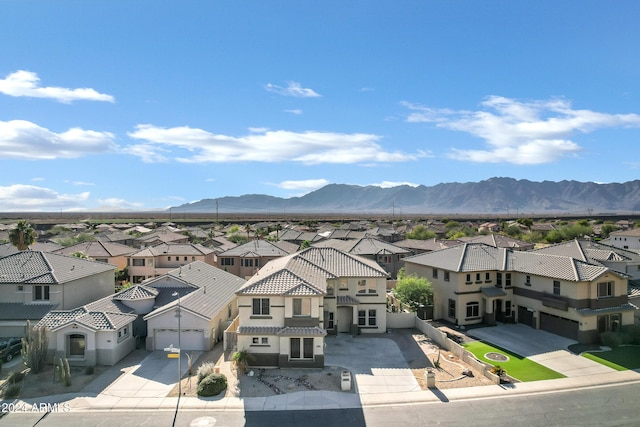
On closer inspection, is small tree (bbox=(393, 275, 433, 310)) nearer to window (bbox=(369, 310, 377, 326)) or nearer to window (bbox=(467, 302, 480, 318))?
window (bbox=(467, 302, 480, 318))

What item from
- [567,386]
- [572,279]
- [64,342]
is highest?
[572,279]

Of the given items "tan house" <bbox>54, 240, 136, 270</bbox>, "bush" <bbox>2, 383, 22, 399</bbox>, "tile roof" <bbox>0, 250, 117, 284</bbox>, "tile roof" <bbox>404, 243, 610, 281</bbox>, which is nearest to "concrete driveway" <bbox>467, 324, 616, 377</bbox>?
"tile roof" <bbox>404, 243, 610, 281</bbox>

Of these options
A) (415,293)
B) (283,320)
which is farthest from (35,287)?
(415,293)

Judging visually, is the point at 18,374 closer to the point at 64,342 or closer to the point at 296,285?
the point at 64,342

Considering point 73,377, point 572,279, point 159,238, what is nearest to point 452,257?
point 572,279

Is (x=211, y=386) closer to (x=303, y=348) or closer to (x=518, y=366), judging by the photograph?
(x=303, y=348)

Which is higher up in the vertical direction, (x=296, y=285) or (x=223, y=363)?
(x=296, y=285)

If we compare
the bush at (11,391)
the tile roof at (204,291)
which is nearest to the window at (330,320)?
the tile roof at (204,291)

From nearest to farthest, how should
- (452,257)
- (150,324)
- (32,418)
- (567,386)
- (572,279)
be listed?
(32,418), (567,386), (150,324), (572,279), (452,257)

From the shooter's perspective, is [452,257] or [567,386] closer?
[567,386]
